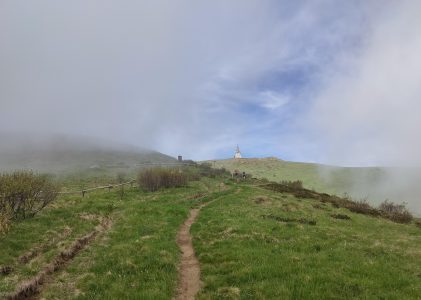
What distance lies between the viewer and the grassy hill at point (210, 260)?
12062 mm

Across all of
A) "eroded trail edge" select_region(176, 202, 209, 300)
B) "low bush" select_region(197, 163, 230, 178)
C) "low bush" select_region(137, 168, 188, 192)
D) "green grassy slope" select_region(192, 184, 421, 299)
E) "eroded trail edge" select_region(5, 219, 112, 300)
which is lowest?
"eroded trail edge" select_region(5, 219, 112, 300)

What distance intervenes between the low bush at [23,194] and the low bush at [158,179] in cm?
2496

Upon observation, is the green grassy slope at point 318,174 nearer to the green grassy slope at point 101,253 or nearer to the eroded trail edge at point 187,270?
the green grassy slope at point 101,253

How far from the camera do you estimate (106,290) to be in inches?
→ 487

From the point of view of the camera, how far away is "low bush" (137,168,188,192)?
5497cm

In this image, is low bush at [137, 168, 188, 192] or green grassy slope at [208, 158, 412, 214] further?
green grassy slope at [208, 158, 412, 214]

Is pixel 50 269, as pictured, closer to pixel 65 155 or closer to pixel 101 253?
pixel 101 253

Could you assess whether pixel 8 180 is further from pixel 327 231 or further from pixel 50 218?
pixel 327 231

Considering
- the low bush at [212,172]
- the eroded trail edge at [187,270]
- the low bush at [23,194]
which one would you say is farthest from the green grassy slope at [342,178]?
the low bush at [23,194]

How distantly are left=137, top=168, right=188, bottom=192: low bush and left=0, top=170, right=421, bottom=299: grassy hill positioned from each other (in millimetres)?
27376

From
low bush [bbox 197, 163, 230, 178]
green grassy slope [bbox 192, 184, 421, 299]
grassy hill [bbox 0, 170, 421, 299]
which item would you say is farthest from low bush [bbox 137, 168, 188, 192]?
green grassy slope [bbox 192, 184, 421, 299]

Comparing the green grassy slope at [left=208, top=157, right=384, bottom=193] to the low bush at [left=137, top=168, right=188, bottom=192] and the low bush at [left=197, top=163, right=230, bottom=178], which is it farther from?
the low bush at [left=137, top=168, right=188, bottom=192]

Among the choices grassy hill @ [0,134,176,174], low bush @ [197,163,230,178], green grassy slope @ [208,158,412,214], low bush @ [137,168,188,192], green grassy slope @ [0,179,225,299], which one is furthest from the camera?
grassy hill @ [0,134,176,174]

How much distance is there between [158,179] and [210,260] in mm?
40001
